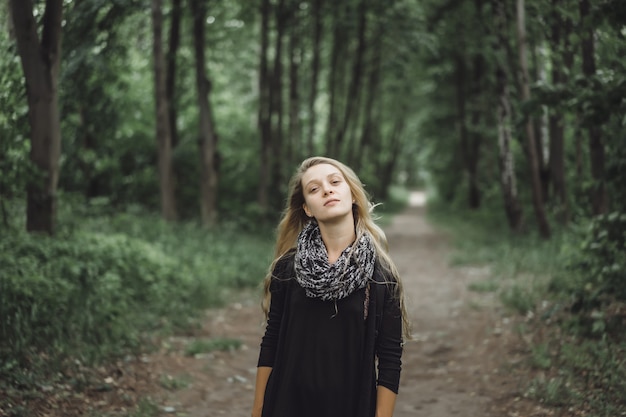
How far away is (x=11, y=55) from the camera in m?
7.34

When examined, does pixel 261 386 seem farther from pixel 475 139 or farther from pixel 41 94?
pixel 475 139

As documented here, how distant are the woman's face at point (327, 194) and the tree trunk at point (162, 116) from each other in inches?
436

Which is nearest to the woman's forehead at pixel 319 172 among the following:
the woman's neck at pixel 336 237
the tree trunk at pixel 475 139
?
the woman's neck at pixel 336 237

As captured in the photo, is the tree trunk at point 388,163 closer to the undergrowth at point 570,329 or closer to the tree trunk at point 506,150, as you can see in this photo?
the tree trunk at point 506,150

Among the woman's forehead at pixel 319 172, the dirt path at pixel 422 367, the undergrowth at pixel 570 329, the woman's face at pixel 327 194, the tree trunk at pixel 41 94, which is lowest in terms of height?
the dirt path at pixel 422 367

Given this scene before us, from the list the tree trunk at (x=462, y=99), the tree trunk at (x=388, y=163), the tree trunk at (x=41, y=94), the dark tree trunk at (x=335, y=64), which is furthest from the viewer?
the tree trunk at (x=388, y=163)

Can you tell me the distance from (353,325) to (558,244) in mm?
11484

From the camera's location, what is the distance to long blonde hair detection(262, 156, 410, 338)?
9.95 feet

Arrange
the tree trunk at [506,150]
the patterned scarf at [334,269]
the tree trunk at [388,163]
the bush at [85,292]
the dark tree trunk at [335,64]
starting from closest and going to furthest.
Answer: the patterned scarf at [334,269]
the bush at [85,292]
the tree trunk at [506,150]
the dark tree trunk at [335,64]
the tree trunk at [388,163]

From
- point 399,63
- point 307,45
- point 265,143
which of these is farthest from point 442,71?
point 265,143

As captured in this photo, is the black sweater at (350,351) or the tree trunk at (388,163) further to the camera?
the tree trunk at (388,163)

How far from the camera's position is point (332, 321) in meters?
2.89

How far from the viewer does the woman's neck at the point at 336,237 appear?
9.82 feet

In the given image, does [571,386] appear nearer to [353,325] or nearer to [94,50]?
[353,325]
